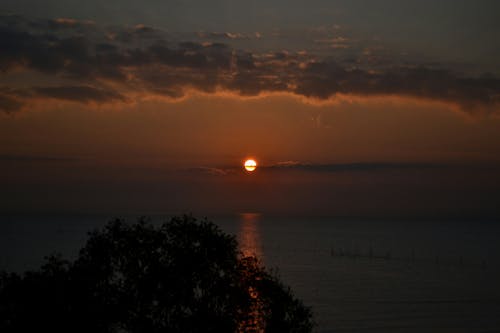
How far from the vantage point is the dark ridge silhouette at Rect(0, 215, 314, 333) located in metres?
24.2

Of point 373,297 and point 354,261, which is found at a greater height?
point 354,261

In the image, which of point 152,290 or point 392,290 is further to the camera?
point 392,290

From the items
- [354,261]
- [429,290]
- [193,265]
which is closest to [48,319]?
[193,265]

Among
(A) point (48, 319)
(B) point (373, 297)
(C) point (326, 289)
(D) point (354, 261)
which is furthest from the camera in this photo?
(D) point (354, 261)

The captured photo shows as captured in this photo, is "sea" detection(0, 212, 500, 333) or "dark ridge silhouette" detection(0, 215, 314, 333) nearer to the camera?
"dark ridge silhouette" detection(0, 215, 314, 333)

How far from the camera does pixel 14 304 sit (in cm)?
2420

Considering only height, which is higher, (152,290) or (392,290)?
(392,290)

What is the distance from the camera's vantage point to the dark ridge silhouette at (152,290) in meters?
24.2

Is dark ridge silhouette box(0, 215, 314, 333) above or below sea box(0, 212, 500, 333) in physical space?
below

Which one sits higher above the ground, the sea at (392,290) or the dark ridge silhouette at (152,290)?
the sea at (392,290)

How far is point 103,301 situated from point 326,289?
10793 centimetres

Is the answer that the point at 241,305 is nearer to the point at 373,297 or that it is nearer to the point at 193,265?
the point at 193,265

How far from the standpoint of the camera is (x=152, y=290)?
25484 mm

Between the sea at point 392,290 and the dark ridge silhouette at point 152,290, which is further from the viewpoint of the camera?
the sea at point 392,290
